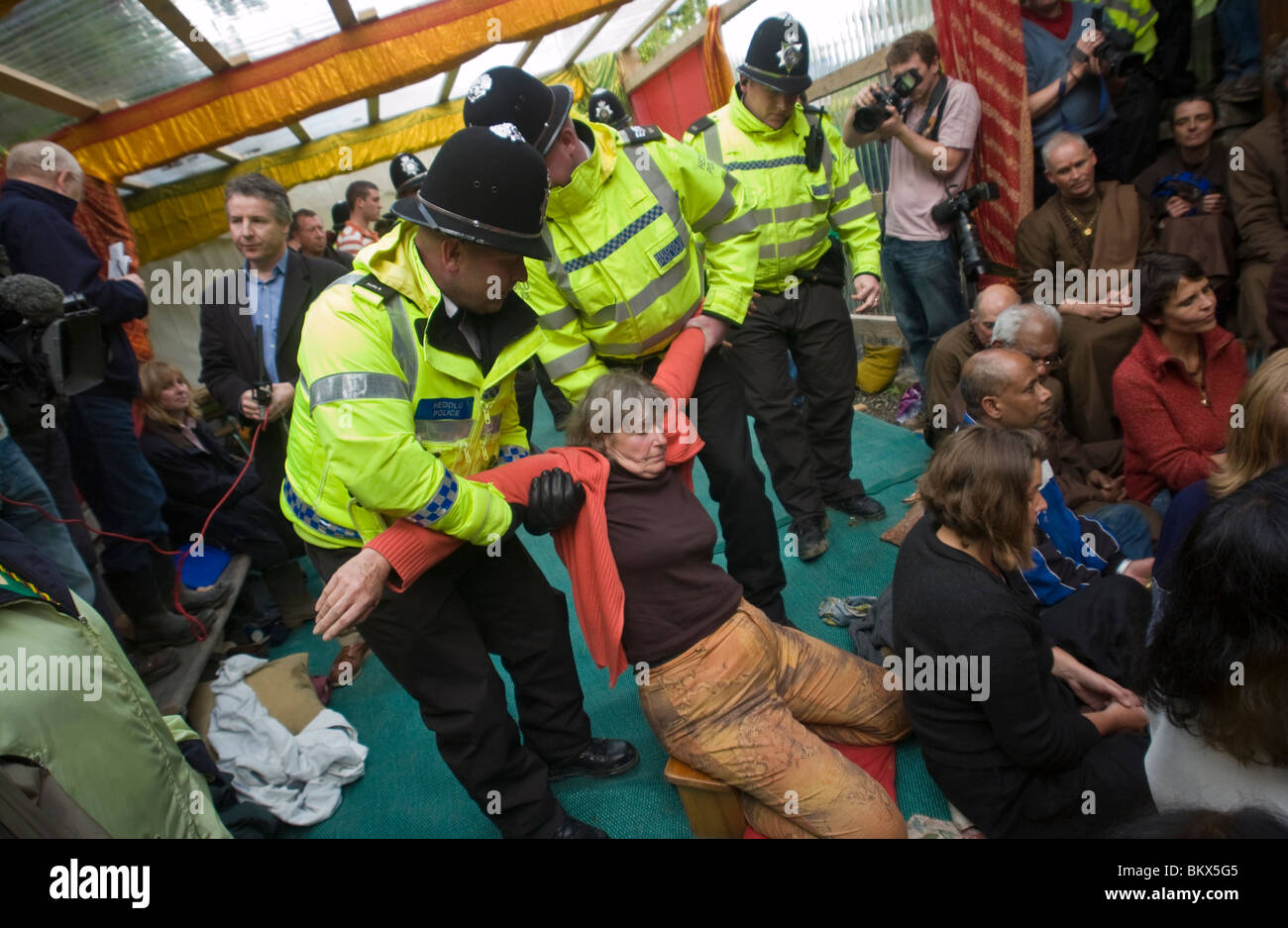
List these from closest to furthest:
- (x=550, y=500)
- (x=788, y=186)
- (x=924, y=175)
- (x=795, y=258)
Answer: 1. (x=550, y=500)
2. (x=788, y=186)
3. (x=795, y=258)
4. (x=924, y=175)

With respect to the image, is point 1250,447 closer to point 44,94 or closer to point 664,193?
point 664,193

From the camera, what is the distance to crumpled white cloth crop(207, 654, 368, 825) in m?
2.48

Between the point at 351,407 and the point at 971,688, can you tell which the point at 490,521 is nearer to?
the point at 351,407

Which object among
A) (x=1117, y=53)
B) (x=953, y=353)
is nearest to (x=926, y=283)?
(x=953, y=353)

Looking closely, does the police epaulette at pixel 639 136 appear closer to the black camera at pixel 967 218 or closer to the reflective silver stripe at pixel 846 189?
the reflective silver stripe at pixel 846 189

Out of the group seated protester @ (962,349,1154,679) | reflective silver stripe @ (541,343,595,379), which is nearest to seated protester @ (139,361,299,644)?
reflective silver stripe @ (541,343,595,379)

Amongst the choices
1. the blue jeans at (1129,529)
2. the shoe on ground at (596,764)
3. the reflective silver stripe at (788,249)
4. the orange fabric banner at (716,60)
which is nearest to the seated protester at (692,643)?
the shoe on ground at (596,764)

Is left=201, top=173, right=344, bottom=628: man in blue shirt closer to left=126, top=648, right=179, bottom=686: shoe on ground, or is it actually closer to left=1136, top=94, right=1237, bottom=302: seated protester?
left=126, top=648, right=179, bottom=686: shoe on ground

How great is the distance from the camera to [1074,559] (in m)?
2.29

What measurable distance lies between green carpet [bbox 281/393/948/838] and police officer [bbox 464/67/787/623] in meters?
0.55

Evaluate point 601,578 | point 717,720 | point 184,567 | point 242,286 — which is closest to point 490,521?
point 601,578

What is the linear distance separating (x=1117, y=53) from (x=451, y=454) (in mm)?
3376

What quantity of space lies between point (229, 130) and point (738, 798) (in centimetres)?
553

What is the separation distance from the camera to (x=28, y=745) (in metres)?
1.09
